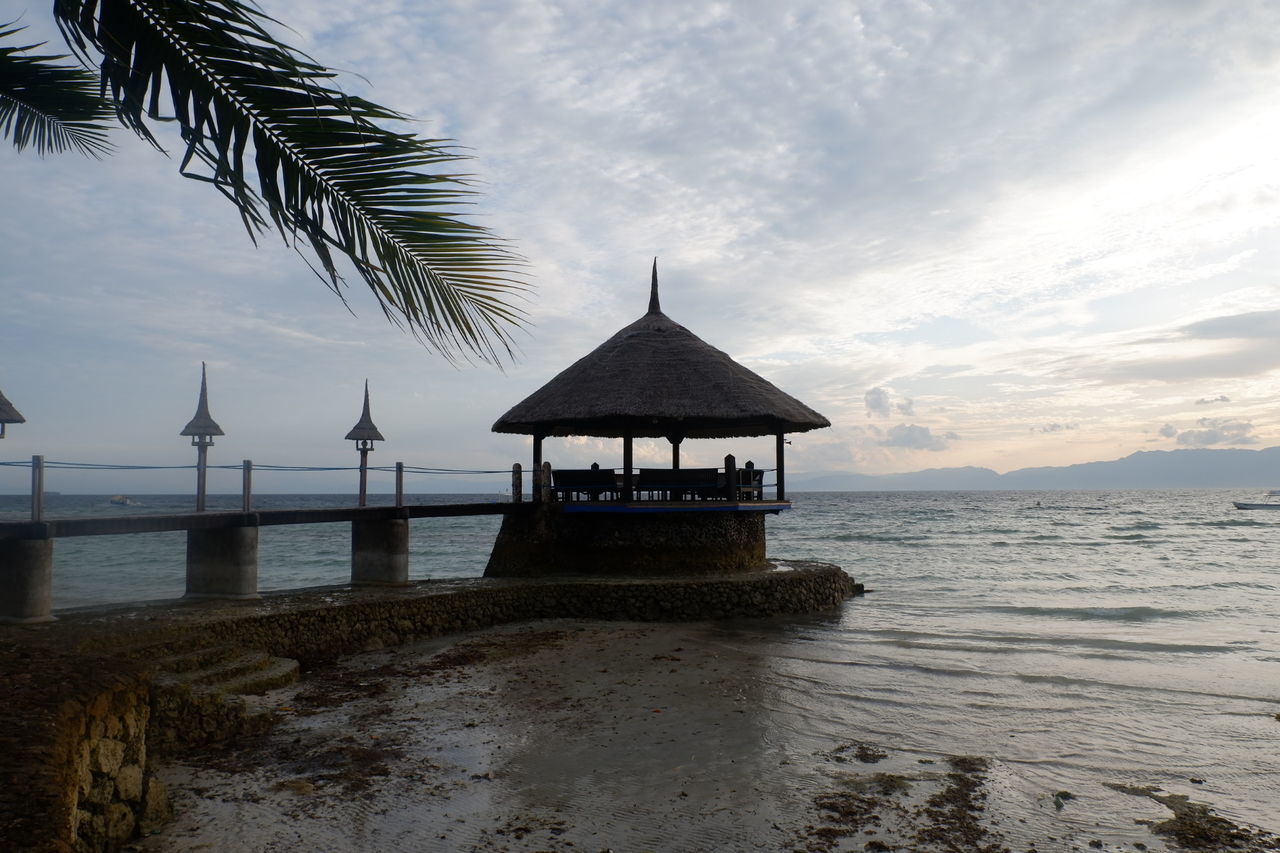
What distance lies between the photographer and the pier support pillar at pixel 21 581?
9.27 m

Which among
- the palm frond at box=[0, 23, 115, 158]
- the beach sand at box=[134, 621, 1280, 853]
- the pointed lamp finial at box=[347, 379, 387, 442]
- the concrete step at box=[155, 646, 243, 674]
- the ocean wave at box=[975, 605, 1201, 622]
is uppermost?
the palm frond at box=[0, 23, 115, 158]

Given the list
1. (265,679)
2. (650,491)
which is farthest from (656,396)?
(265,679)

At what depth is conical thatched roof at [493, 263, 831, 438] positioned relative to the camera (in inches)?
611

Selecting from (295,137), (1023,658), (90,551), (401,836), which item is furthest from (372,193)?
(90,551)

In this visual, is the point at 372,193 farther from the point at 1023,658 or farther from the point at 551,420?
the point at 551,420

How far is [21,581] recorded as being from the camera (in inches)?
367

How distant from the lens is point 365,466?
1628 centimetres

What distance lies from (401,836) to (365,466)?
1137cm

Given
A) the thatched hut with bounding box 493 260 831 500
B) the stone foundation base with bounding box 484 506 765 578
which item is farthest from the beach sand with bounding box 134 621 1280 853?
the thatched hut with bounding box 493 260 831 500

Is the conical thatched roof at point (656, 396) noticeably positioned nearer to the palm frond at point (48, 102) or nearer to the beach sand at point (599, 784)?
the beach sand at point (599, 784)

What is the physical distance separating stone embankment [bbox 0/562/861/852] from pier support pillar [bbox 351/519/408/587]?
0.54 meters

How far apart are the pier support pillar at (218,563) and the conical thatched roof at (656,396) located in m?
6.17

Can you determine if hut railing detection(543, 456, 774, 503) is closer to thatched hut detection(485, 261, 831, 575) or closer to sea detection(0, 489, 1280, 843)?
thatched hut detection(485, 261, 831, 575)

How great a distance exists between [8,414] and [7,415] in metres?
0.03
